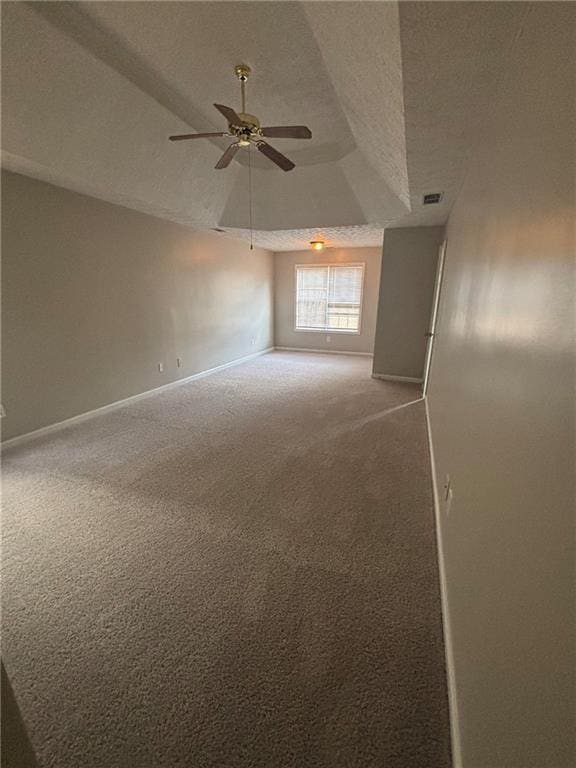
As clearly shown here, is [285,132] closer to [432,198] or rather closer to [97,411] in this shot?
[432,198]

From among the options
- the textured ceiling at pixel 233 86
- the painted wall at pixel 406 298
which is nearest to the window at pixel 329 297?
the painted wall at pixel 406 298

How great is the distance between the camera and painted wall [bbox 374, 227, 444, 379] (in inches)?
190

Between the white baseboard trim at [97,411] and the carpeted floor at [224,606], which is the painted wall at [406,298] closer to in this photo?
the carpeted floor at [224,606]

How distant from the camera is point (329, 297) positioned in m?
7.30

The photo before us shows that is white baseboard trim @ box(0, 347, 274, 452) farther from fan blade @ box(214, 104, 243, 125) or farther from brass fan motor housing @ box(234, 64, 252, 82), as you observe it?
brass fan motor housing @ box(234, 64, 252, 82)

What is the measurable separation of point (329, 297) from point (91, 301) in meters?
4.98

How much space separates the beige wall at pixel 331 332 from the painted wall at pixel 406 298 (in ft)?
5.86

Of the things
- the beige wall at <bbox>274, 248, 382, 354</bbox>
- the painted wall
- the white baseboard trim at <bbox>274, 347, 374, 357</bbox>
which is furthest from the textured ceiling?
the white baseboard trim at <bbox>274, 347, 374, 357</bbox>

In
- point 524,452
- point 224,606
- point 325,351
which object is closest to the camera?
point 524,452

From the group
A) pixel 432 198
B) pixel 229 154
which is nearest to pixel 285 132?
pixel 229 154

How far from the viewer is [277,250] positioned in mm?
7238

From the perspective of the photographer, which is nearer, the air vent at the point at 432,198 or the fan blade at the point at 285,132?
the fan blade at the point at 285,132

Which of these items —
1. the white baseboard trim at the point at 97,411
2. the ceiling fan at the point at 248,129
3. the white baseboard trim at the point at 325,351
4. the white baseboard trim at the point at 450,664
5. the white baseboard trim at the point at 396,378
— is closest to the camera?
the white baseboard trim at the point at 450,664

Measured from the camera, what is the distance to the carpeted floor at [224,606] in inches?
42.2
